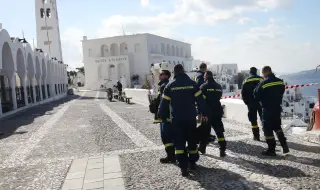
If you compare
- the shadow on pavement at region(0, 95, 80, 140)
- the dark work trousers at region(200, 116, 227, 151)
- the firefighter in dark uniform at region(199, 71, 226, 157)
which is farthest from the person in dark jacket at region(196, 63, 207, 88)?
the shadow on pavement at region(0, 95, 80, 140)

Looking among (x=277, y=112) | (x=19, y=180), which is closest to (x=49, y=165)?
(x=19, y=180)

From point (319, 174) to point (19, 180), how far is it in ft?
16.1

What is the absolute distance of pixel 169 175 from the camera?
5.21 m

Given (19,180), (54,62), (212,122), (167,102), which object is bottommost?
(19,180)

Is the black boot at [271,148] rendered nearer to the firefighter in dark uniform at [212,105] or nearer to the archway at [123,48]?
the firefighter in dark uniform at [212,105]

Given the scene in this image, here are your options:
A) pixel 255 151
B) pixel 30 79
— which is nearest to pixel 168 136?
pixel 255 151

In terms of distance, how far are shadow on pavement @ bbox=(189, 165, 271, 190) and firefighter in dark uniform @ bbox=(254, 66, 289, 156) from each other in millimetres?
1347

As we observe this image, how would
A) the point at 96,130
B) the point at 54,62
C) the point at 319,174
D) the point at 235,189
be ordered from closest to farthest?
1. the point at 235,189
2. the point at 319,174
3. the point at 96,130
4. the point at 54,62

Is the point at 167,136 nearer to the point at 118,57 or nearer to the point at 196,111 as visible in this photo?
the point at 196,111

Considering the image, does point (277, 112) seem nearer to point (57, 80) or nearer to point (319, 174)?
point (319, 174)

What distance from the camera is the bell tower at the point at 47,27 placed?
54.8 meters

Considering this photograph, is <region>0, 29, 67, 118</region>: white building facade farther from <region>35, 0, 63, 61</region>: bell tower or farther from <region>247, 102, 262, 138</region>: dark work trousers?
<region>35, 0, 63, 61</region>: bell tower

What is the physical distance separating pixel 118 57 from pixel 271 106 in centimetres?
6565

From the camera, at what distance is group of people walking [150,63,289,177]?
525cm
